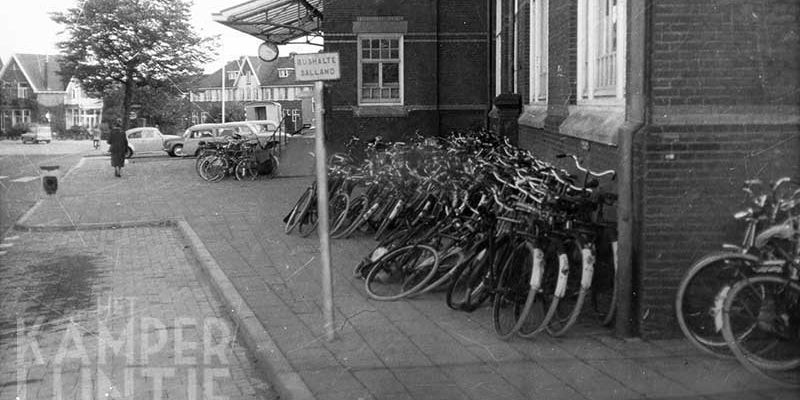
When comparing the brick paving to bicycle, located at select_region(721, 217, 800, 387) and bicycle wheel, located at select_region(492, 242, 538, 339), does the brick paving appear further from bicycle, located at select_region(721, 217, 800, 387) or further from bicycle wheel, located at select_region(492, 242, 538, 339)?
bicycle, located at select_region(721, 217, 800, 387)

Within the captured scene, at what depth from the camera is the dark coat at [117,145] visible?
24.2 m

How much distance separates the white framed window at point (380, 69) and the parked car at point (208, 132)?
13024 millimetres

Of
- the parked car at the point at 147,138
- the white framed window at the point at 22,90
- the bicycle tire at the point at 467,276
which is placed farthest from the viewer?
the parked car at the point at 147,138

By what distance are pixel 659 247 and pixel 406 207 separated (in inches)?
152

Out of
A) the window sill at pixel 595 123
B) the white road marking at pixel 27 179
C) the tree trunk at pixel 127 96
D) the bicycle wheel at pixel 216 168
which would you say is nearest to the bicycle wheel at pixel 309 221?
the window sill at pixel 595 123

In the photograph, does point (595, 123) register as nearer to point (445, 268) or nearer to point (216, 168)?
point (445, 268)

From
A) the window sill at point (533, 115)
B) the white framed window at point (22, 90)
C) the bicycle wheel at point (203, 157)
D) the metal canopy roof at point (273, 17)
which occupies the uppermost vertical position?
the metal canopy roof at point (273, 17)

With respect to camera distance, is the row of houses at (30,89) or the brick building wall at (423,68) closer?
the row of houses at (30,89)

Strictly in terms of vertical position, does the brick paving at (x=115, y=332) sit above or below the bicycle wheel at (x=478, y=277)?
below

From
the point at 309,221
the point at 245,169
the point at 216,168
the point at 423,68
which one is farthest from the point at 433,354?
the point at 216,168

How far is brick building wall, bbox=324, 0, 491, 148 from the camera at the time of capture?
21.1 m

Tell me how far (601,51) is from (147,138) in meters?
33.3

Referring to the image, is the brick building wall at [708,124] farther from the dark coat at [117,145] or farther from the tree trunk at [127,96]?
the dark coat at [117,145]

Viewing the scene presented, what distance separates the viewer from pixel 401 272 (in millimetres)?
7676
